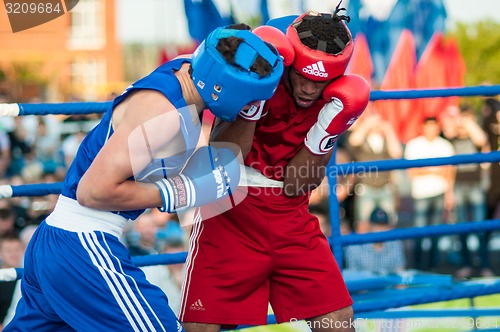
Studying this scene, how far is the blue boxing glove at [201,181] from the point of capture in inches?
105

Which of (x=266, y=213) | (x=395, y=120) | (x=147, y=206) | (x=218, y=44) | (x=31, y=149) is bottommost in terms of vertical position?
(x=395, y=120)

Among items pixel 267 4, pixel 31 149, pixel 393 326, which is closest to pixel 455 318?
pixel 393 326

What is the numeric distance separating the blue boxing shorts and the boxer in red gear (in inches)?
21.5

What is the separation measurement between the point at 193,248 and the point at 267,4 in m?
8.36

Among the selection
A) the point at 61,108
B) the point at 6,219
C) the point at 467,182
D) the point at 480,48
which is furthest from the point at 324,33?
the point at 480,48

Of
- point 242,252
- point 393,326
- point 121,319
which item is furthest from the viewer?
point 393,326

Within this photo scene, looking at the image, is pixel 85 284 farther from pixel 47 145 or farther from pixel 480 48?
pixel 480 48

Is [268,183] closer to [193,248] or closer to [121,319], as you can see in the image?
[193,248]

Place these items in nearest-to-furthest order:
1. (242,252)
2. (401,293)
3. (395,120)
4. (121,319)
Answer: (121,319), (242,252), (401,293), (395,120)

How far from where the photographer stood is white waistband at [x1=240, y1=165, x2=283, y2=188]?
3270mm

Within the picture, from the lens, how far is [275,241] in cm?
328

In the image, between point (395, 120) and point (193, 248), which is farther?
point (395, 120)

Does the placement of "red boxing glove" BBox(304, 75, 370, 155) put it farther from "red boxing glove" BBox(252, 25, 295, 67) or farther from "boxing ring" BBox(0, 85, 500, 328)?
"boxing ring" BBox(0, 85, 500, 328)

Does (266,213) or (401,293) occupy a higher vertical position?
(266,213)
